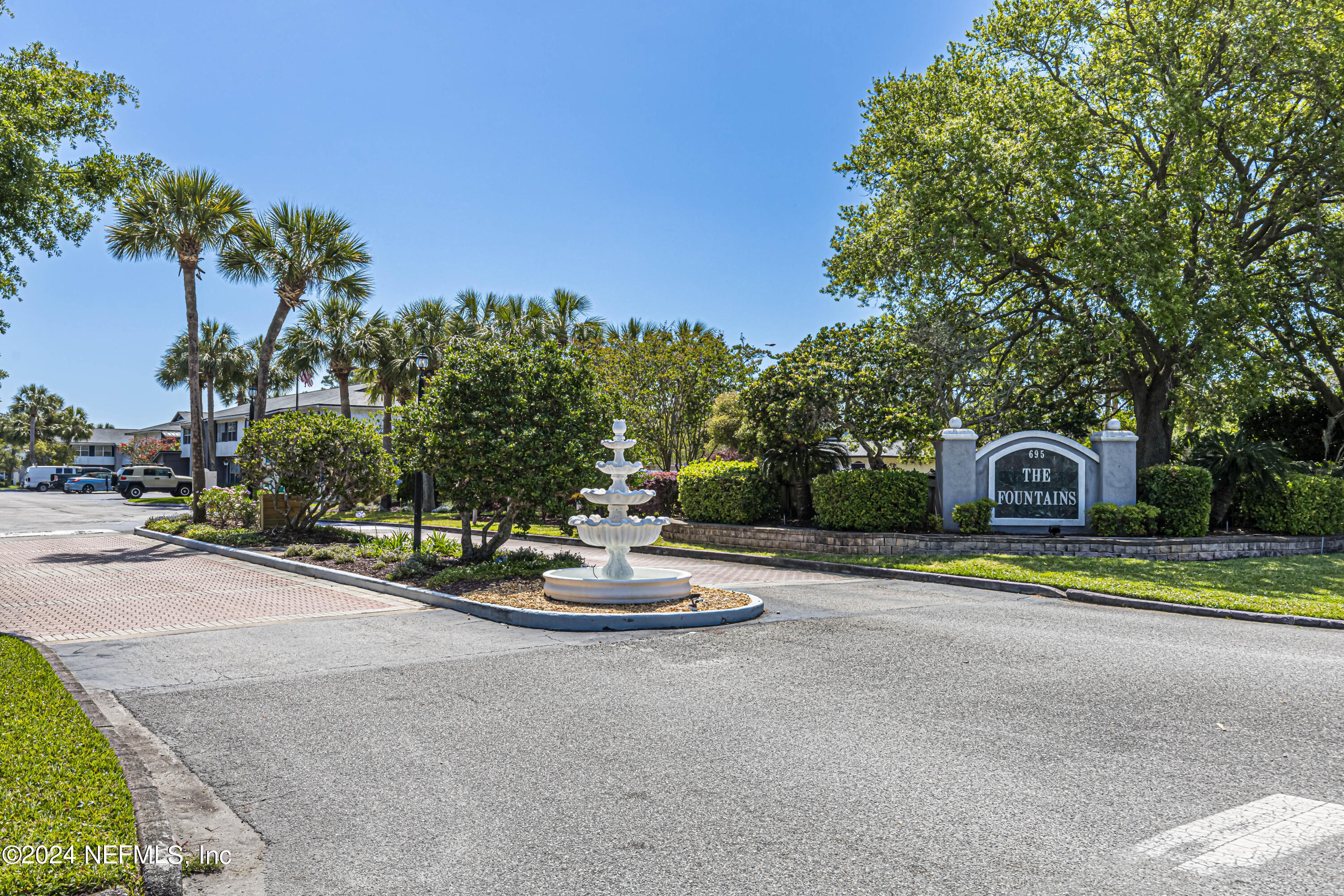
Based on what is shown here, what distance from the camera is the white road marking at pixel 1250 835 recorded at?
3.72 m

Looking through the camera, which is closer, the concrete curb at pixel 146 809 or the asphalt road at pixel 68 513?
the concrete curb at pixel 146 809

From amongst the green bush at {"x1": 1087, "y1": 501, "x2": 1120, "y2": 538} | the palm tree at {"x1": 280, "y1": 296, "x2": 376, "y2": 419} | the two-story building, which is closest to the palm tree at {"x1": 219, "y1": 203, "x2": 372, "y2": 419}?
the palm tree at {"x1": 280, "y1": 296, "x2": 376, "y2": 419}

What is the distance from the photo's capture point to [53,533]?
2284 centimetres

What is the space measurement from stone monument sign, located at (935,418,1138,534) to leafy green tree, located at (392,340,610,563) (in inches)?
314

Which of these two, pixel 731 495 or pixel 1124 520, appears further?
pixel 731 495

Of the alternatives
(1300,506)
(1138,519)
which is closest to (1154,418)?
(1300,506)

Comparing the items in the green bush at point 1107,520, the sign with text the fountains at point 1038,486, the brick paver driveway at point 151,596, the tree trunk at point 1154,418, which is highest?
the tree trunk at point 1154,418

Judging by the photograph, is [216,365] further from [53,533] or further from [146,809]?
[146,809]

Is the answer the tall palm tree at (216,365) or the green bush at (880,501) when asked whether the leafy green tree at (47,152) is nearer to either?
the green bush at (880,501)

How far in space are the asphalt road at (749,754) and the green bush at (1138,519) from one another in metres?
7.79

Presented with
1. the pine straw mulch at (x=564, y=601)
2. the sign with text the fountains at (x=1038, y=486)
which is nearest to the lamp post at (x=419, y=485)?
the pine straw mulch at (x=564, y=601)

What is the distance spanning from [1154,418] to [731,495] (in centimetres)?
978

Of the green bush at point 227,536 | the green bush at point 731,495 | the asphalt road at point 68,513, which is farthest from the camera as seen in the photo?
the asphalt road at point 68,513

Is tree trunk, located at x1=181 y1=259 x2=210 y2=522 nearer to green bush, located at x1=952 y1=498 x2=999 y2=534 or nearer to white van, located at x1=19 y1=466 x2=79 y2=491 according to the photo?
green bush, located at x1=952 y1=498 x2=999 y2=534
